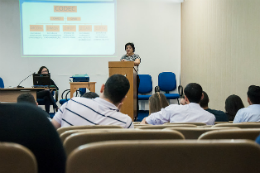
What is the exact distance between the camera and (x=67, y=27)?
20.4 ft

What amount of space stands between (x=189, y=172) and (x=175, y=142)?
0.28 feet

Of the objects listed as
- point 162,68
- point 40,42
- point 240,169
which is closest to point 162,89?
point 162,68

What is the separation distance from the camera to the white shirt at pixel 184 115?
2.10 m

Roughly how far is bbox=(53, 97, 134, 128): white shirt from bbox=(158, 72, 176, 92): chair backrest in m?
4.84

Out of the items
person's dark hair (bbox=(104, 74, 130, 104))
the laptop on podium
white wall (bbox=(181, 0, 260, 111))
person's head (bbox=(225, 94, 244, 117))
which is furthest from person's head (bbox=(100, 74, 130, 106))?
the laptop on podium

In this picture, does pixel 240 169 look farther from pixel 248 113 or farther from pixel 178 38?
pixel 178 38

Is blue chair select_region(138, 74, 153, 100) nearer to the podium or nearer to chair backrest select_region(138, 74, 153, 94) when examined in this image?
chair backrest select_region(138, 74, 153, 94)

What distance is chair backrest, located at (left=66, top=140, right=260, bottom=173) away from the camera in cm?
56

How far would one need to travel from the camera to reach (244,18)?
12.0ft

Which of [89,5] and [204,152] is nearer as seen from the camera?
[204,152]

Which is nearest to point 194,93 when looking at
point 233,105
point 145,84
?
point 233,105

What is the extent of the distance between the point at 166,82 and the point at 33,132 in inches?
225

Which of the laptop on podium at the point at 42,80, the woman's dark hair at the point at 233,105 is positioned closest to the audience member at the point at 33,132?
the woman's dark hair at the point at 233,105

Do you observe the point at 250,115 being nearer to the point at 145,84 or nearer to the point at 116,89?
the point at 116,89
